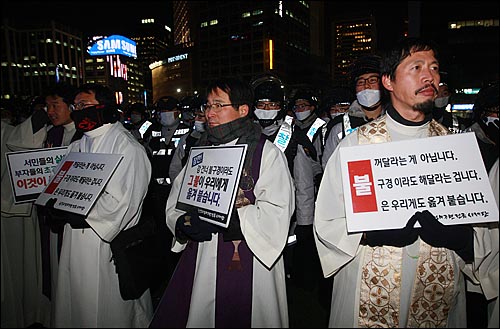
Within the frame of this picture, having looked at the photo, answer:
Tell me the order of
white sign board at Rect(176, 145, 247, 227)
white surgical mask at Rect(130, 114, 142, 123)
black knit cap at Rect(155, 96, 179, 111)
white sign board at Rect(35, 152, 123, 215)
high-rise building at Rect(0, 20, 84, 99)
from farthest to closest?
1. white surgical mask at Rect(130, 114, 142, 123)
2. black knit cap at Rect(155, 96, 179, 111)
3. white sign board at Rect(35, 152, 123, 215)
4. white sign board at Rect(176, 145, 247, 227)
5. high-rise building at Rect(0, 20, 84, 99)

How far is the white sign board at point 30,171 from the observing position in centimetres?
329

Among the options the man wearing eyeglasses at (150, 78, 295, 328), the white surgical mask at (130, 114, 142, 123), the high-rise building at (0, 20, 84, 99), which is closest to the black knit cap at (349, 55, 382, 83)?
the man wearing eyeglasses at (150, 78, 295, 328)

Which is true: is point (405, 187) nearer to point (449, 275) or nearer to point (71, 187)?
point (449, 275)

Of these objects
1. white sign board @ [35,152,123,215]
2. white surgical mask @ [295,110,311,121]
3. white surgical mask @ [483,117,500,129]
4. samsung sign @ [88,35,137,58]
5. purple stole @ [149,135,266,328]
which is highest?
samsung sign @ [88,35,137,58]

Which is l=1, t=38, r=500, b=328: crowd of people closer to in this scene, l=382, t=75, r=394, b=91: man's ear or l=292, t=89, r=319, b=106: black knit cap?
l=382, t=75, r=394, b=91: man's ear

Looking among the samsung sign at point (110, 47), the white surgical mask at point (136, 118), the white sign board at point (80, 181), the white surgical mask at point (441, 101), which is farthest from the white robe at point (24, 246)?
the samsung sign at point (110, 47)

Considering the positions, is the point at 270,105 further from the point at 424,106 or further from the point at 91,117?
the point at 424,106

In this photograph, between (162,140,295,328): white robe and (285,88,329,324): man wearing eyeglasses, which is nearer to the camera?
(162,140,295,328): white robe

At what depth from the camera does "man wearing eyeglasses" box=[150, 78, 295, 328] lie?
8.30ft

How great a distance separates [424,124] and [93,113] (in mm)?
2842

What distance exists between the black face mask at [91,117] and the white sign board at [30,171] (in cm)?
59

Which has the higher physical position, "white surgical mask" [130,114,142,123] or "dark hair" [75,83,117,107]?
"white surgical mask" [130,114,142,123]

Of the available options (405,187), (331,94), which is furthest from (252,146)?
(331,94)

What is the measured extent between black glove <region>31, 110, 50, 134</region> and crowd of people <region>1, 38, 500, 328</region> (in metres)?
0.01
